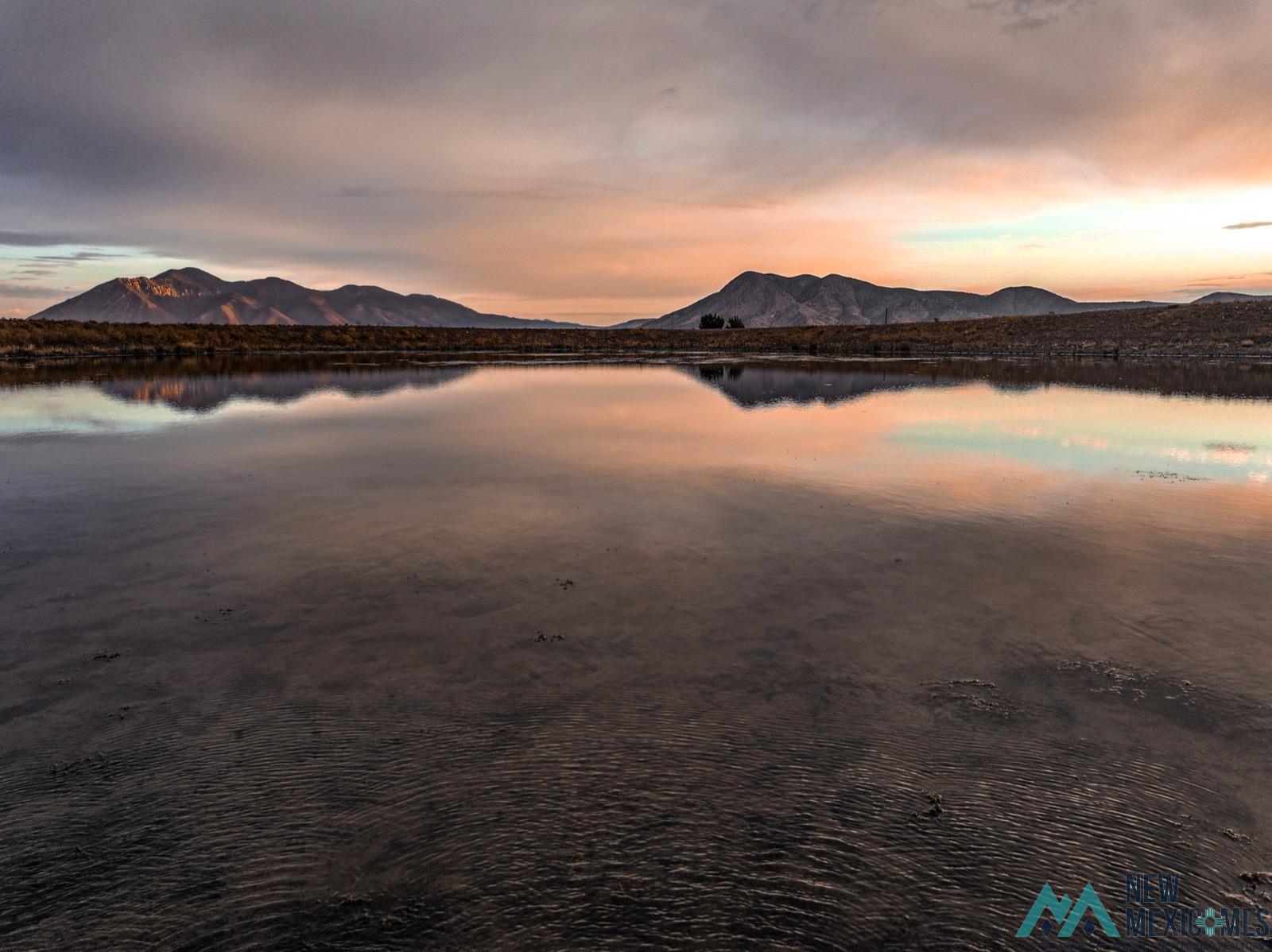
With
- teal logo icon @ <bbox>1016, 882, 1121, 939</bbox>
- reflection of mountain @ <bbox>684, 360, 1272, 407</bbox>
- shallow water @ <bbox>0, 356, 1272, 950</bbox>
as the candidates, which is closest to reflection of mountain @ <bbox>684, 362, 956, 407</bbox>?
reflection of mountain @ <bbox>684, 360, 1272, 407</bbox>

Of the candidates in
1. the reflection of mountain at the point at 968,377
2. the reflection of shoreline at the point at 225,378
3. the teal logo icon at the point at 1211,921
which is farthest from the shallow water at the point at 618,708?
the reflection of mountain at the point at 968,377

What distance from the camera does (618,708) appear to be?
679 cm

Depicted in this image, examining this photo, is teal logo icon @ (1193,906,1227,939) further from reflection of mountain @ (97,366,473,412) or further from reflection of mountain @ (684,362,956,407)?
reflection of mountain @ (97,366,473,412)

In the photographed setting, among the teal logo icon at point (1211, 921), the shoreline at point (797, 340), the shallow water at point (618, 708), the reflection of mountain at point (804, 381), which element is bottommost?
the teal logo icon at point (1211, 921)

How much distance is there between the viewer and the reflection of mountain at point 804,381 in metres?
36.2

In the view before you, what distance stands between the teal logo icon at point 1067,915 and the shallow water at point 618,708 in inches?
3.9

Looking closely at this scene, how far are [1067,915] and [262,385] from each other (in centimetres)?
4520

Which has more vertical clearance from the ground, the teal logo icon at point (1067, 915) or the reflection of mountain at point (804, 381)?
the reflection of mountain at point (804, 381)

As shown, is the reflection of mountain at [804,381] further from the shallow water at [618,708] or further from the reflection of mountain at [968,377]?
the shallow water at [618,708]

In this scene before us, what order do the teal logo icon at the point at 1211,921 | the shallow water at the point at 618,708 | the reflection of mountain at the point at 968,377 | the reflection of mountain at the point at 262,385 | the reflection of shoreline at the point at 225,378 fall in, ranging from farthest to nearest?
the reflection of mountain at the point at 968,377 → the reflection of shoreline at the point at 225,378 → the reflection of mountain at the point at 262,385 → the shallow water at the point at 618,708 → the teal logo icon at the point at 1211,921

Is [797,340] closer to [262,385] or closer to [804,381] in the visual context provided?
[804,381]

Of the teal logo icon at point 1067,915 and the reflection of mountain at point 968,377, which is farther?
the reflection of mountain at point 968,377

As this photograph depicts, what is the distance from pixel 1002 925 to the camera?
14.7 feet

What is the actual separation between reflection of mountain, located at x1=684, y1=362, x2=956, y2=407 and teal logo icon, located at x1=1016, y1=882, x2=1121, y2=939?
28.7 m
